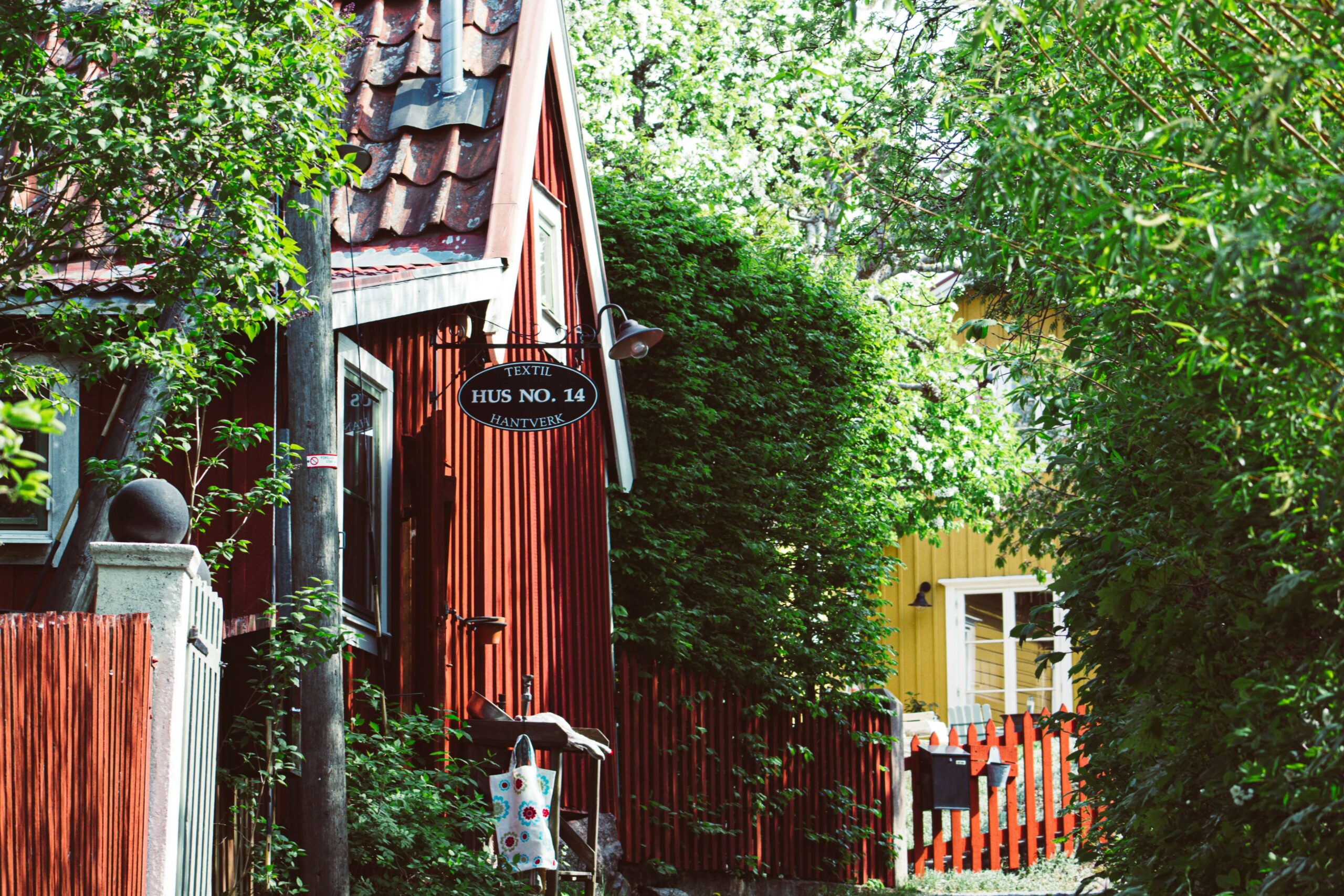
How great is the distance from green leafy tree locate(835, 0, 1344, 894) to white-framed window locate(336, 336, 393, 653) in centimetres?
367

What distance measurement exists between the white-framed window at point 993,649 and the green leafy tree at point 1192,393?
50.1 feet

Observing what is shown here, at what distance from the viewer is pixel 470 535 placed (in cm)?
996

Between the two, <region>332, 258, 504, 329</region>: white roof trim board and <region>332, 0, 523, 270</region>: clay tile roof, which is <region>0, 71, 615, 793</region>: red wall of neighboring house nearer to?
<region>332, 258, 504, 329</region>: white roof trim board

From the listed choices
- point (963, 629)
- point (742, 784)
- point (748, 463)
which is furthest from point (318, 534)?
point (963, 629)

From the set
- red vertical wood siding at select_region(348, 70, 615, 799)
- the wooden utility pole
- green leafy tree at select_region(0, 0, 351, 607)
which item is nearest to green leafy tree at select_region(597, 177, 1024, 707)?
red vertical wood siding at select_region(348, 70, 615, 799)

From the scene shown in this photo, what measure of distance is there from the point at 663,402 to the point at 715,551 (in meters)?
1.51

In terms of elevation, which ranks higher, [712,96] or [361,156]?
[712,96]

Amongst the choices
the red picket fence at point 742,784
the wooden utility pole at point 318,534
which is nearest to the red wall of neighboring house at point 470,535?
the red picket fence at point 742,784

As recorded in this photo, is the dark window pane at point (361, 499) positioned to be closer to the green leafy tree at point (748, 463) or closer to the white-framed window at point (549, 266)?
the white-framed window at point (549, 266)

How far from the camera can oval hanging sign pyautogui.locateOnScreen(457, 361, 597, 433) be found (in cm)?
872

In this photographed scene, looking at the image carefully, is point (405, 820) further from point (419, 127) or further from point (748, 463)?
point (748, 463)

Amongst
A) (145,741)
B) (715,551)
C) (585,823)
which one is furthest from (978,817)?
(145,741)

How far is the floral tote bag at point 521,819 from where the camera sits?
8047 millimetres

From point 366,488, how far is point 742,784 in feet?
18.8
